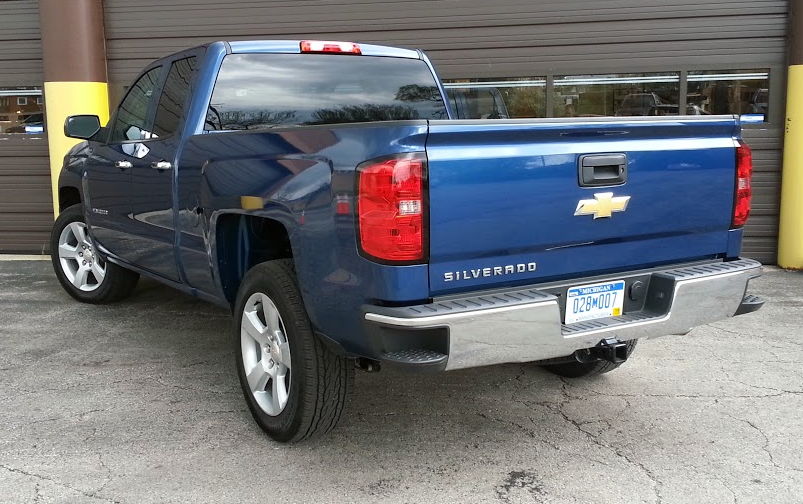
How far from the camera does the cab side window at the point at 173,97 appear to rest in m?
4.48

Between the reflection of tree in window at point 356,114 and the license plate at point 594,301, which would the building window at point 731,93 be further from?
the license plate at point 594,301

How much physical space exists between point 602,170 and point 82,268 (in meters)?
4.74

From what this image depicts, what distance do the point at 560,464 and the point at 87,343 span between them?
3.51 meters

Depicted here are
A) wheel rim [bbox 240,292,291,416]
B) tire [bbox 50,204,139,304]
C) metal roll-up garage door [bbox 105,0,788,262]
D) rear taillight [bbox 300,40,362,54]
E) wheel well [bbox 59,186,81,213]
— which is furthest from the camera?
metal roll-up garage door [bbox 105,0,788,262]

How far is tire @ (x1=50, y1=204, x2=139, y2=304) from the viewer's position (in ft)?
20.3

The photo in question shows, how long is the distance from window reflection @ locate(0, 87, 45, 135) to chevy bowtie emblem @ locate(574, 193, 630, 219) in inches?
303

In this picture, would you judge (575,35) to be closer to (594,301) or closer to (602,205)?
(602,205)

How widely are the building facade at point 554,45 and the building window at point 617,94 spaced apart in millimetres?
11

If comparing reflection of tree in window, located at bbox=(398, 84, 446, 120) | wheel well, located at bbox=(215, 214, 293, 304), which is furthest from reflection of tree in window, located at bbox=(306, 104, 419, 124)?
wheel well, located at bbox=(215, 214, 293, 304)

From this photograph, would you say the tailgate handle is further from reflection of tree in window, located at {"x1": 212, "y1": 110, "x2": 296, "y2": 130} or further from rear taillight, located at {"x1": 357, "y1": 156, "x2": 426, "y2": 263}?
reflection of tree in window, located at {"x1": 212, "y1": 110, "x2": 296, "y2": 130}

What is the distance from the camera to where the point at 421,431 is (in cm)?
378

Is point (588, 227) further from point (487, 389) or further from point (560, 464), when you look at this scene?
point (487, 389)

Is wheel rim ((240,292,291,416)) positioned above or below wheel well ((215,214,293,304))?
below

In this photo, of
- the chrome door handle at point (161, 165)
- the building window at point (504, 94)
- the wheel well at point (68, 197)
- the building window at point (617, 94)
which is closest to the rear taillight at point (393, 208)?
the chrome door handle at point (161, 165)
